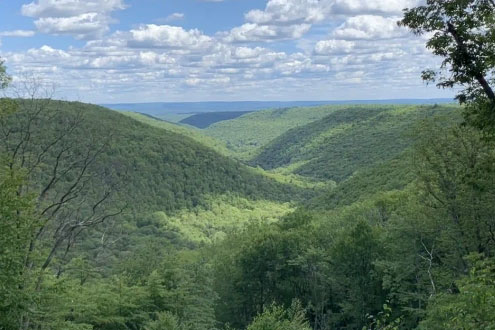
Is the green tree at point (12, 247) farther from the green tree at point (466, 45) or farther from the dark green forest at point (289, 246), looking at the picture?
the green tree at point (466, 45)

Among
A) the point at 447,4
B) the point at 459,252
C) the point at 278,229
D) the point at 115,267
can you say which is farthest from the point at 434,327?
the point at 115,267

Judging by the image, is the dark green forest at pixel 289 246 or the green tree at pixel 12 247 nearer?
the dark green forest at pixel 289 246

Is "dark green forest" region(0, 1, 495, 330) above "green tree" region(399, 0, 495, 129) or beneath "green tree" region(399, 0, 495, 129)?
beneath

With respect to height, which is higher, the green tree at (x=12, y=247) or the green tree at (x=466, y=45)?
the green tree at (x=466, y=45)

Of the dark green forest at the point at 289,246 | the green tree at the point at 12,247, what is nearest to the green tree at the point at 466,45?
the dark green forest at the point at 289,246

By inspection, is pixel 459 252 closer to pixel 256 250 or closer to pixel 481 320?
pixel 481 320

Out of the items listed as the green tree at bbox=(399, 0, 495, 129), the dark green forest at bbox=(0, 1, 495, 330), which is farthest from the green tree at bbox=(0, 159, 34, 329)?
the green tree at bbox=(399, 0, 495, 129)

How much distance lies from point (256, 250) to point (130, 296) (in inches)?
697

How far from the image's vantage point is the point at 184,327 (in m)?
31.7

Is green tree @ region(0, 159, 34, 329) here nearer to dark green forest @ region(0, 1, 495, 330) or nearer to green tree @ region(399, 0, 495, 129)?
dark green forest @ region(0, 1, 495, 330)

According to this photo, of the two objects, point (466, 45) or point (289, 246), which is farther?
point (289, 246)

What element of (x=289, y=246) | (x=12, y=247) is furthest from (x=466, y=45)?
(x=289, y=246)

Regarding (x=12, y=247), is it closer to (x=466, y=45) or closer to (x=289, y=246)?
(x=466, y=45)

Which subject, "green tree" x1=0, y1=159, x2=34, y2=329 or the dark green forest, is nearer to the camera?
the dark green forest
